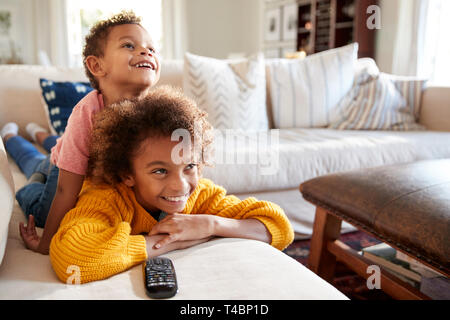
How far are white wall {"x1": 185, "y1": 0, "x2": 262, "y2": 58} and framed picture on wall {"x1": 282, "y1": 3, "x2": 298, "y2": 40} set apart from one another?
2.82 ft

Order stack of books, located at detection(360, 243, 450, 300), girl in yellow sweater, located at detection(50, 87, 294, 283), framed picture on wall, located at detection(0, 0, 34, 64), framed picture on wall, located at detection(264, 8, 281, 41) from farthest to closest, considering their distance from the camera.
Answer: framed picture on wall, located at detection(0, 0, 34, 64), framed picture on wall, located at detection(264, 8, 281, 41), stack of books, located at detection(360, 243, 450, 300), girl in yellow sweater, located at detection(50, 87, 294, 283)

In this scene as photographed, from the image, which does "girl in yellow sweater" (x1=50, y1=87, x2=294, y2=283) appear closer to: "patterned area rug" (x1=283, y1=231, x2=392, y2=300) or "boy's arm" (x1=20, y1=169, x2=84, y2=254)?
"boy's arm" (x1=20, y1=169, x2=84, y2=254)

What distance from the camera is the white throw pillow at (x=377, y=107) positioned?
236cm

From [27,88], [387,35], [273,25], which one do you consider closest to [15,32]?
[273,25]

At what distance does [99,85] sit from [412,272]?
1.10 metres

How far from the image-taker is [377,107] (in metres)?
2.37

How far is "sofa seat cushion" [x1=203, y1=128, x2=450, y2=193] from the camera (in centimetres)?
174

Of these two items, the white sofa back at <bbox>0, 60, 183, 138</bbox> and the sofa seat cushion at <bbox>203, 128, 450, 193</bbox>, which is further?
the white sofa back at <bbox>0, 60, 183, 138</bbox>

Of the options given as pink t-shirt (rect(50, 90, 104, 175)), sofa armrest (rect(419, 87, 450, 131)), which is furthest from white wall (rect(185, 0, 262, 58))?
pink t-shirt (rect(50, 90, 104, 175))

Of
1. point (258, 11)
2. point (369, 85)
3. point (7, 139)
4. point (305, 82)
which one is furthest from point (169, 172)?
point (258, 11)

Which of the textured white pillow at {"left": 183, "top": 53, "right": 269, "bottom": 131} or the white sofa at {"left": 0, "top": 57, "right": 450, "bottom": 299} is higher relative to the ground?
the textured white pillow at {"left": 183, "top": 53, "right": 269, "bottom": 131}

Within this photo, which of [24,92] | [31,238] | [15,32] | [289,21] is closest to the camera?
[31,238]

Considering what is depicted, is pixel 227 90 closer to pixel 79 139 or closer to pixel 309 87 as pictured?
pixel 309 87

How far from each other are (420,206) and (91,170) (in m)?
0.82
